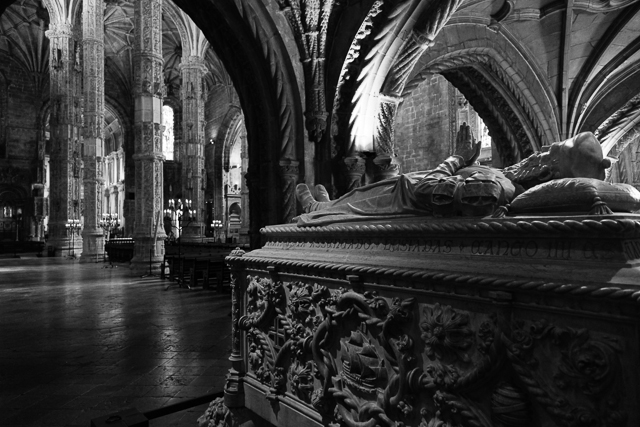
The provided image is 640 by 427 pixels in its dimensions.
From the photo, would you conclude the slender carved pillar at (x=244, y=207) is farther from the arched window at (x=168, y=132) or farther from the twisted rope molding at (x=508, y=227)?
the twisted rope molding at (x=508, y=227)

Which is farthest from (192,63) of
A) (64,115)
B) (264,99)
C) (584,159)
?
(584,159)

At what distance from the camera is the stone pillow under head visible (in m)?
1.44

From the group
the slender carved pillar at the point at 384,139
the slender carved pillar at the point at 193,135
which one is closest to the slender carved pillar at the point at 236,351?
the slender carved pillar at the point at 384,139

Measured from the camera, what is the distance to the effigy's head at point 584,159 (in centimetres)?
165

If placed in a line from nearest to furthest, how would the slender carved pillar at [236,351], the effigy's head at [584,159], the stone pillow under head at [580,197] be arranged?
1. the stone pillow under head at [580,197]
2. the effigy's head at [584,159]
3. the slender carved pillar at [236,351]

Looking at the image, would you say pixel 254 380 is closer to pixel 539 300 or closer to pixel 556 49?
pixel 539 300

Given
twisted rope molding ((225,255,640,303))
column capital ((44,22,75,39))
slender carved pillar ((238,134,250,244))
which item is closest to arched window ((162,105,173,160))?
slender carved pillar ((238,134,250,244))

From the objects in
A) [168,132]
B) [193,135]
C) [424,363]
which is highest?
[168,132]

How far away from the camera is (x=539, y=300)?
1.29 m

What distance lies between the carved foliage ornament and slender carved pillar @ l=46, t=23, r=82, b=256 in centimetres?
1796

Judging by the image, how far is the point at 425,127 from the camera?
12.1 m

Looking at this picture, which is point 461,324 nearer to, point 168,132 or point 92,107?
point 92,107

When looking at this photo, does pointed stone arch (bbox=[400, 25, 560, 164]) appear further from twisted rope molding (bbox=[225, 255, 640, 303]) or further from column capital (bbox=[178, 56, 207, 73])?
column capital (bbox=[178, 56, 207, 73])

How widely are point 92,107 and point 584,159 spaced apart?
16607 millimetres
